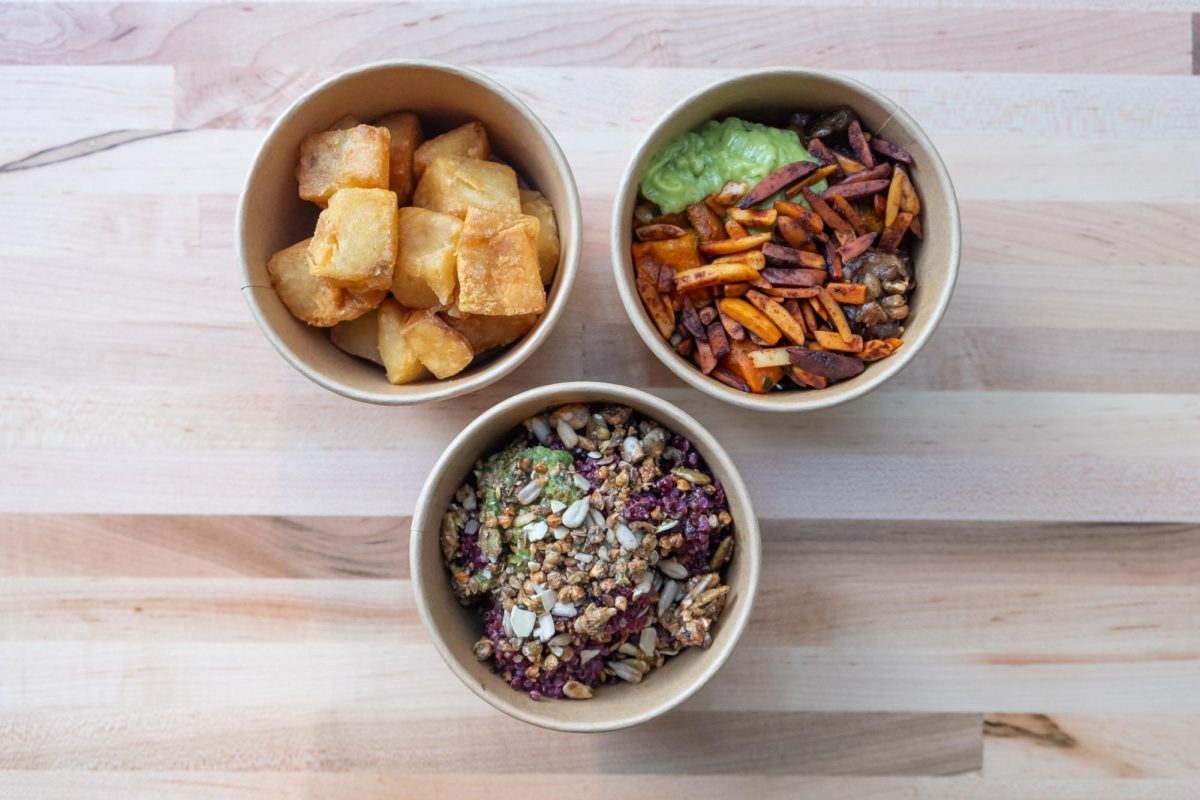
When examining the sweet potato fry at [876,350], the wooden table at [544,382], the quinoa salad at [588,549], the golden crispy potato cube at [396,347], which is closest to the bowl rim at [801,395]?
the sweet potato fry at [876,350]

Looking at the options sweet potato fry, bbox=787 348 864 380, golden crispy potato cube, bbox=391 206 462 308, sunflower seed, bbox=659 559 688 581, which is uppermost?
golden crispy potato cube, bbox=391 206 462 308

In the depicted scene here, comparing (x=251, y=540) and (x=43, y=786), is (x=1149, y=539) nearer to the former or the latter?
(x=251, y=540)

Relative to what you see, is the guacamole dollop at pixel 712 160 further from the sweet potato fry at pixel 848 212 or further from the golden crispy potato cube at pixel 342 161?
the golden crispy potato cube at pixel 342 161

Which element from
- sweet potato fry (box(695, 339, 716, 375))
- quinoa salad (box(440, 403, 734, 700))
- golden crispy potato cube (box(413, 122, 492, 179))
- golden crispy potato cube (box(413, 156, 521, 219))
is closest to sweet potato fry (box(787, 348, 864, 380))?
sweet potato fry (box(695, 339, 716, 375))

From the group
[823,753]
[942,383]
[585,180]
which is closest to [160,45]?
[585,180]

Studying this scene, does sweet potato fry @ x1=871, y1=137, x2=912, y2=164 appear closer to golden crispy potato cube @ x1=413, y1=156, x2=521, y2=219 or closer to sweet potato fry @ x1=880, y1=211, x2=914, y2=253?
sweet potato fry @ x1=880, y1=211, x2=914, y2=253

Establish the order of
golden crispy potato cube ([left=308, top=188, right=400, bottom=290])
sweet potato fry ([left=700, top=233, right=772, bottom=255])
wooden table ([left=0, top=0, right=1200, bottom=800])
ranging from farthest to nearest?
1. wooden table ([left=0, top=0, right=1200, bottom=800])
2. sweet potato fry ([left=700, top=233, right=772, bottom=255])
3. golden crispy potato cube ([left=308, top=188, right=400, bottom=290])

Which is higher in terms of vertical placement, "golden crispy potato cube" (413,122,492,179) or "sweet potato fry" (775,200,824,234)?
"golden crispy potato cube" (413,122,492,179)
